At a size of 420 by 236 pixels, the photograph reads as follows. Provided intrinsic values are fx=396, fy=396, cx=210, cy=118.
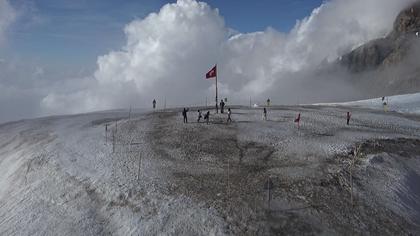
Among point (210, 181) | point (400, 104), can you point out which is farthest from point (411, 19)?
point (210, 181)

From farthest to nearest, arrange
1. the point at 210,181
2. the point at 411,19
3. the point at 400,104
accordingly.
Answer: the point at 411,19, the point at 400,104, the point at 210,181

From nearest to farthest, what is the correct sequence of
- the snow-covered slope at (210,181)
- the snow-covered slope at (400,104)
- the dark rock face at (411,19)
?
the snow-covered slope at (210,181)
the snow-covered slope at (400,104)
the dark rock face at (411,19)

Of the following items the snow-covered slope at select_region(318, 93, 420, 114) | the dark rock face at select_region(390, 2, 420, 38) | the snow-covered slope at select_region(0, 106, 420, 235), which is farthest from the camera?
the dark rock face at select_region(390, 2, 420, 38)

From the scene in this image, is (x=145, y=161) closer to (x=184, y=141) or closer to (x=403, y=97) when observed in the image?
(x=184, y=141)

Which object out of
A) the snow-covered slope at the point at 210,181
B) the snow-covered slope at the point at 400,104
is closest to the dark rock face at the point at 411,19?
the snow-covered slope at the point at 400,104

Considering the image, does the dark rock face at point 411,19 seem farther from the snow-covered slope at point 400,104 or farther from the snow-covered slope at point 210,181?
the snow-covered slope at point 210,181

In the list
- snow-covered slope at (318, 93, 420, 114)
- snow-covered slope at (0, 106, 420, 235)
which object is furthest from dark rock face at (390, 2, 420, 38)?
snow-covered slope at (0, 106, 420, 235)

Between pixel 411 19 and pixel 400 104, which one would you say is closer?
pixel 400 104

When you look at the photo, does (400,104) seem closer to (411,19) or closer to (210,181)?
(210,181)

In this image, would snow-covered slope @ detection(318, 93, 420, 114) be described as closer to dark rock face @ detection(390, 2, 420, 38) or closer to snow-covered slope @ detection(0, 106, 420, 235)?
snow-covered slope @ detection(0, 106, 420, 235)

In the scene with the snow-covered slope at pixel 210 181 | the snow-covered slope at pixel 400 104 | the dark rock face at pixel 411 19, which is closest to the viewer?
the snow-covered slope at pixel 210 181

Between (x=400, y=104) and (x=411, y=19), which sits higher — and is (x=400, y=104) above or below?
below

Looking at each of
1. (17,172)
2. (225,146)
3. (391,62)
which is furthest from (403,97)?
(391,62)

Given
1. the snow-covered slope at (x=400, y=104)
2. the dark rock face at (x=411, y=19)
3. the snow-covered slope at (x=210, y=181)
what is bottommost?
the snow-covered slope at (x=210, y=181)
